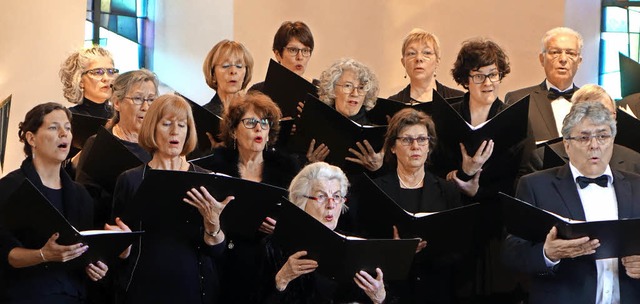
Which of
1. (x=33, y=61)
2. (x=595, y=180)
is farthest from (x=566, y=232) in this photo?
(x=33, y=61)

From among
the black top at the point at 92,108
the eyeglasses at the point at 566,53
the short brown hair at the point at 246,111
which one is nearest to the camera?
the short brown hair at the point at 246,111

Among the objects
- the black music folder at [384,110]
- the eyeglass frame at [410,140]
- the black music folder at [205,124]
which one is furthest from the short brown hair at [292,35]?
the eyeglass frame at [410,140]

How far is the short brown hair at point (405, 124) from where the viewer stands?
20.5 ft

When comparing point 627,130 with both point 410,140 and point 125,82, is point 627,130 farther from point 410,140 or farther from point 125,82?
point 125,82

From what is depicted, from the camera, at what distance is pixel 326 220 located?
5.62 metres

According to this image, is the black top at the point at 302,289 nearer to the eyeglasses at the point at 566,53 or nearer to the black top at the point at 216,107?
the black top at the point at 216,107

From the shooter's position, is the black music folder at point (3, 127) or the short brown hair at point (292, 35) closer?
the short brown hair at point (292, 35)

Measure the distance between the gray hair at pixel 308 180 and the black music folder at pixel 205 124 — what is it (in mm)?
1004

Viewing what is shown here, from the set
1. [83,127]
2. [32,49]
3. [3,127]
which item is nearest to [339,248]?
[83,127]

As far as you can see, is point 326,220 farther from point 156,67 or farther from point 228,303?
point 156,67

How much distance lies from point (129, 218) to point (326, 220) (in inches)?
34.2

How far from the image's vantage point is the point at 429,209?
6125 millimetres

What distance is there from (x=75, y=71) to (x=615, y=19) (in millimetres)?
4933

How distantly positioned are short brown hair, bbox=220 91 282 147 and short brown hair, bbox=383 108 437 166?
1.81 ft
